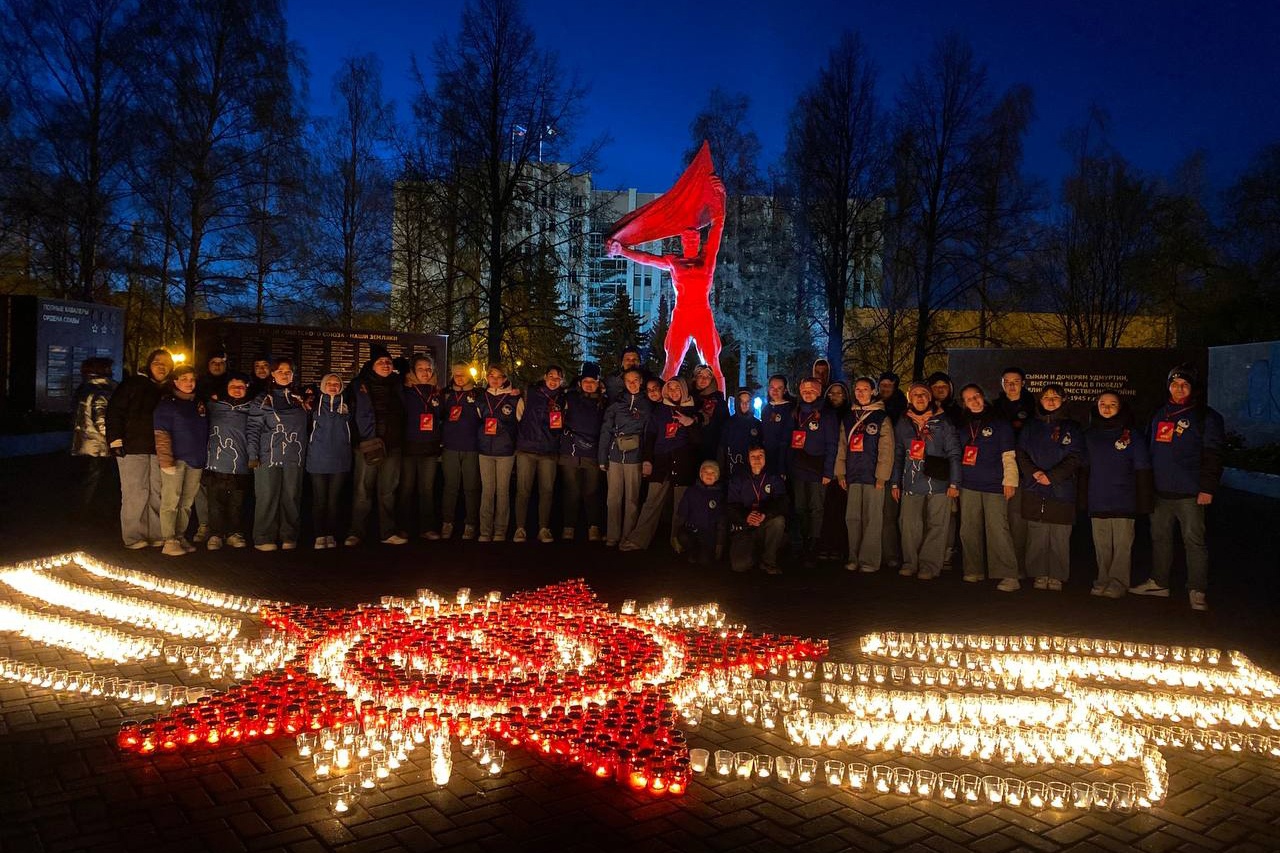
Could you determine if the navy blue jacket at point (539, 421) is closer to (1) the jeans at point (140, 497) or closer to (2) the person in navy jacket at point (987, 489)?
(1) the jeans at point (140, 497)

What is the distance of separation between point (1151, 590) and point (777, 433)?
356cm

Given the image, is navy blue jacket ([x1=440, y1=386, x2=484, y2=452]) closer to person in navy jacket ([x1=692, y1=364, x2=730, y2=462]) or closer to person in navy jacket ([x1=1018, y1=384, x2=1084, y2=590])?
person in navy jacket ([x1=692, y1=364, x2=730, y2=462])

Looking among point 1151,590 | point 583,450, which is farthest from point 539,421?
point 1151,590

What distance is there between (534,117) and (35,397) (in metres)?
12.4

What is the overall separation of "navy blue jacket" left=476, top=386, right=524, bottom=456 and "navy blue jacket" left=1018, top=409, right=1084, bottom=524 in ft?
16.1

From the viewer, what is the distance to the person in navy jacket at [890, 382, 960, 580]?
8.04 meters

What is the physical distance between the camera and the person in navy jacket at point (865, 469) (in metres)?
8.32

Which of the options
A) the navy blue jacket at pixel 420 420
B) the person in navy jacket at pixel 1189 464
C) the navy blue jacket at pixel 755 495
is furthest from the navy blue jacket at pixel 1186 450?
the navy blue jacket at pixel 420 420

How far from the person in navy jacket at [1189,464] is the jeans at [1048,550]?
2.42ft

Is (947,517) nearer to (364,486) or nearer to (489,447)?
(489,447)

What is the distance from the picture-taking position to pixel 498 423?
30.6 ft

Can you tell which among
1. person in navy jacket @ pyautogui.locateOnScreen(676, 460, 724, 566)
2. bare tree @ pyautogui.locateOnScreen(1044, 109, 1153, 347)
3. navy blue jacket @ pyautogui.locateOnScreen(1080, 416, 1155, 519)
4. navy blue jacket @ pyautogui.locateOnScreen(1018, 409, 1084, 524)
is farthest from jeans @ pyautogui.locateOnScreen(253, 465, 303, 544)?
bare tree @ pyautogui.locateOnScreen(1044, 109, 1153, 347)

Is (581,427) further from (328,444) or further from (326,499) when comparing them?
(326,499)

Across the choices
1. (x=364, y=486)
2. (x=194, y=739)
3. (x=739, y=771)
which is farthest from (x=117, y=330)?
(x=739, y=771)
